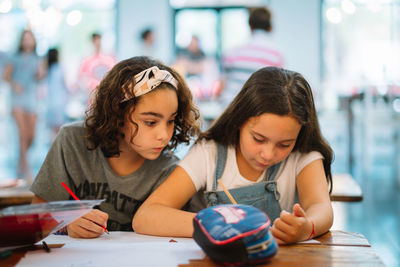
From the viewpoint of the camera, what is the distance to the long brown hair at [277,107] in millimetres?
1055

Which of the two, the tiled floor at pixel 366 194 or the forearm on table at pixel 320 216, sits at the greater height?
the forearm on table at pixel 320 216

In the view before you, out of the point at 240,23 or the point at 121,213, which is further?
the point at 240,23

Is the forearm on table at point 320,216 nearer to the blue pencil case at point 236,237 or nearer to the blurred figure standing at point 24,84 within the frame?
the blue pencil case at point 236,237

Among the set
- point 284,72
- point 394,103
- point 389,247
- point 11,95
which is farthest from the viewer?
point 394,103

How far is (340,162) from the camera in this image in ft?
17.9

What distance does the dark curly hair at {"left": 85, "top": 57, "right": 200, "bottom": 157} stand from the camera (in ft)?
3.76

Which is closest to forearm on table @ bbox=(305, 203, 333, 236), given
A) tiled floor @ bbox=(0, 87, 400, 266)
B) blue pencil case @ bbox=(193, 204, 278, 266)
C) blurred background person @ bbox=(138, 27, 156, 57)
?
blue pencil case @ bbox=(193, 204, 278, 266)

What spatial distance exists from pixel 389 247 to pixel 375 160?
12.6 ft

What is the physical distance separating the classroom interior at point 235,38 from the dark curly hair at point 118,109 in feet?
14.1

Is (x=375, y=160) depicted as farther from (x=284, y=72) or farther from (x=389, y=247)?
(x=284, y=72)

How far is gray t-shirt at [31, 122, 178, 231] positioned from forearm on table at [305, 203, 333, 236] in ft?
1.50

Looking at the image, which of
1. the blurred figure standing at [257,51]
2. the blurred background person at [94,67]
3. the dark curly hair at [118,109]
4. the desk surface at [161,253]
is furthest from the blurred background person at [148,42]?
the desk surface at [161,253]

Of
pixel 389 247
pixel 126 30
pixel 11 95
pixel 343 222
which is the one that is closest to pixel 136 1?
pixel 126 30

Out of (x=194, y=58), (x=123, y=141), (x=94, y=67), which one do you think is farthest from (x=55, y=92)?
(x=123, y=141)
